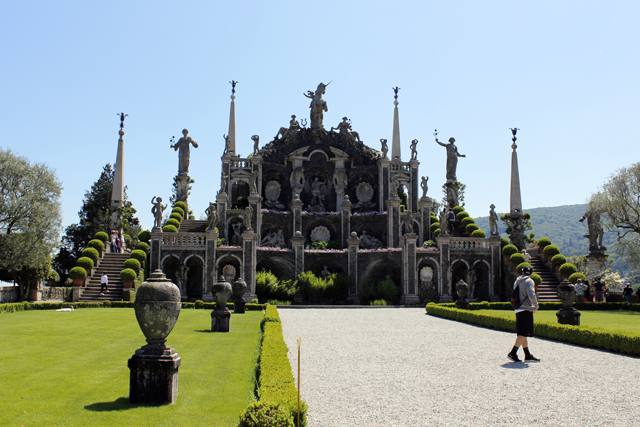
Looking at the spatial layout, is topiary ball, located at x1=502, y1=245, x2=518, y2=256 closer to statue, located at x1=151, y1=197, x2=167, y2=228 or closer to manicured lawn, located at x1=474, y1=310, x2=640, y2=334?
manicured lawn, located at x1=474, y1=310, x2=640, y2=334

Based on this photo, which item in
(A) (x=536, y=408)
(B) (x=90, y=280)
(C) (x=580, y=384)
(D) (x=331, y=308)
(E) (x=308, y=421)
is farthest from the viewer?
(B) (x=90, y=280)

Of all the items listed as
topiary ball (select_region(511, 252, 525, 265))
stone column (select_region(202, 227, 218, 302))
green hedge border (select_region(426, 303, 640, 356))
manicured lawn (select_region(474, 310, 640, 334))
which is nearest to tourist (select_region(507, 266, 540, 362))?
green hedge border (select_region(426, 303, 640, 356))

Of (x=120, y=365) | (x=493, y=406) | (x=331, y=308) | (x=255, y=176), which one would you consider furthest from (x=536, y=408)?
(x=255, y=176)

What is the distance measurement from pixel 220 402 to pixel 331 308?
2448 cm

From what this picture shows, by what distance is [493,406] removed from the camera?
28.4 feet

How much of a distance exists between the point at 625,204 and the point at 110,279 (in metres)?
35.4

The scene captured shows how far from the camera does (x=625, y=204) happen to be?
3828 cm

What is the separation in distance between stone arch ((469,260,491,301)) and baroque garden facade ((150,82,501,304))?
0.07 m

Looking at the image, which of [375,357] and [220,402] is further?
[375,357]

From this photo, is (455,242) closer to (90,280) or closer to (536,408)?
(90,280)

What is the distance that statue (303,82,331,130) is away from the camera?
53219mm

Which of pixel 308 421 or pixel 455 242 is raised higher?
pixel 455 242

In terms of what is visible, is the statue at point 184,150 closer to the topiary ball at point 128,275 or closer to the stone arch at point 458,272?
the topiary ball at point 128,275

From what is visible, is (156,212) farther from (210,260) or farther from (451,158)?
(451,158)
